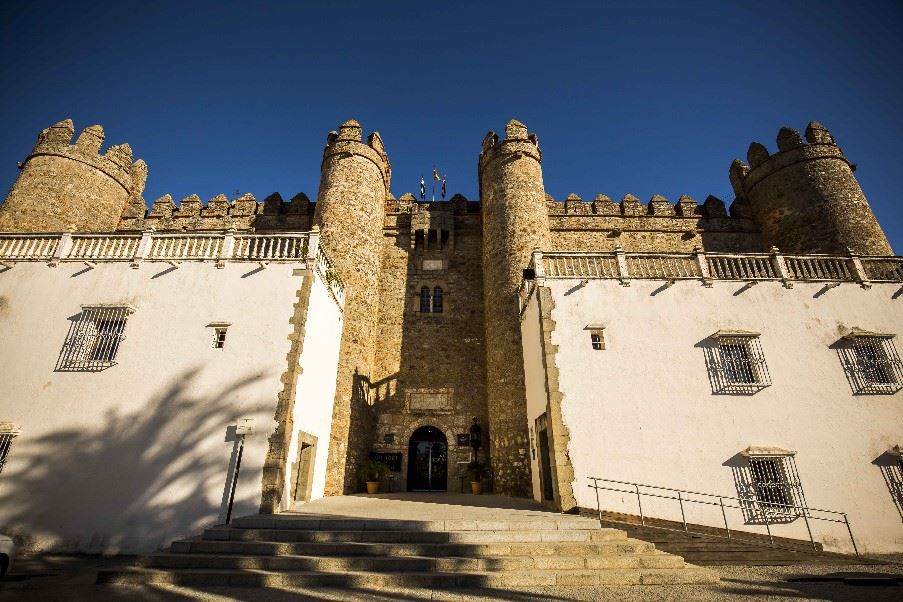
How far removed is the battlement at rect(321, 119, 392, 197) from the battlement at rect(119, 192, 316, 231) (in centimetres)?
279

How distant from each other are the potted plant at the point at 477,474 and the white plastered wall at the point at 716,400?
4584 mm

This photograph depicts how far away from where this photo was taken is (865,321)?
10898 mm

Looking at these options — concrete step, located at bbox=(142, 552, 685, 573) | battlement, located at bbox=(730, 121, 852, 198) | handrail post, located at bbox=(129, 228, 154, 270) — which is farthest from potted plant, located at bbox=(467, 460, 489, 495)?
battlement, located at bbox=(730, 121, 852, 198)

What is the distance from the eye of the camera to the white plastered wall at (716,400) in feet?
29.7

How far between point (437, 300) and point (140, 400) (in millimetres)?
11373

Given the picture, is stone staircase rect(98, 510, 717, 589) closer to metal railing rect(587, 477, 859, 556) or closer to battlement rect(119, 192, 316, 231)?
metal railing rect(587, 477, 859, 556)

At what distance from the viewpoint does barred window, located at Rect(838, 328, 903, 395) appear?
10.1 meters

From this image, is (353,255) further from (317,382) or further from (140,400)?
(140,400)

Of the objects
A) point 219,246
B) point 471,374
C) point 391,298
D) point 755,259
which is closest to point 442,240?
point 391,298

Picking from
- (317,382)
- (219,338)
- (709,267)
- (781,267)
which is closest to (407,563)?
(317,382)

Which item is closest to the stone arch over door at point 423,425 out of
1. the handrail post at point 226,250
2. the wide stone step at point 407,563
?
the handrail post at point 226,250

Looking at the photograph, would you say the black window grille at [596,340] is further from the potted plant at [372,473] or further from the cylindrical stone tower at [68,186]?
the cylindrical stone tower at [68,186]

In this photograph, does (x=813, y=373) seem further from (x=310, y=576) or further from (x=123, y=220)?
(x=123, y=220)

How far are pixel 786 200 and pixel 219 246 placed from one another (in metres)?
22.3
